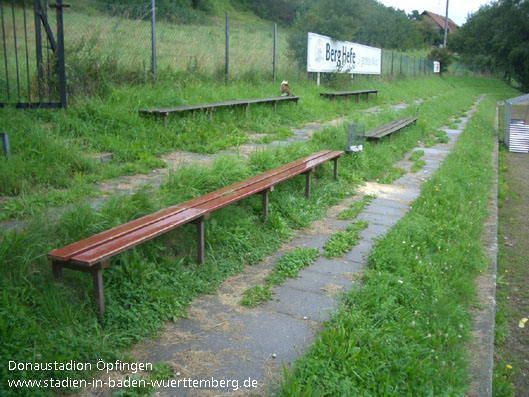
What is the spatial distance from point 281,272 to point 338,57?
16.0 m

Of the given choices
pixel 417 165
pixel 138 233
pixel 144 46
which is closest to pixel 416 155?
pixel 417 165

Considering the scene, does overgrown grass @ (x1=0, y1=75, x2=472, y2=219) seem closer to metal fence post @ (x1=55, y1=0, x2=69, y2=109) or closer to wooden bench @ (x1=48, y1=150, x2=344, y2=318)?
metal fence post @ (x1=55, y1=0, x2=69, y2=109)

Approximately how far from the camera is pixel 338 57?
18.7 m

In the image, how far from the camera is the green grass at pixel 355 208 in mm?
5598

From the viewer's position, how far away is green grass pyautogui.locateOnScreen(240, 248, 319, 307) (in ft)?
11.8

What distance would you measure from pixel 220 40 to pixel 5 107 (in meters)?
6.90

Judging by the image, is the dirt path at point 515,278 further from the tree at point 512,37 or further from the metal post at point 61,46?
the tree at point 512,37

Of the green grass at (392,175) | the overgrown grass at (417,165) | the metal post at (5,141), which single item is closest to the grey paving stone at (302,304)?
the metal post at (5,141)

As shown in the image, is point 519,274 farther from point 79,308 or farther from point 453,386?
point 79,308

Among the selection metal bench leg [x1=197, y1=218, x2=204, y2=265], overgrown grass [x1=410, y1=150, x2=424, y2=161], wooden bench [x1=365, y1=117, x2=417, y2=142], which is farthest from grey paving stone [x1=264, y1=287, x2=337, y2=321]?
overgrown grass [x1=410, y1=150, x2=424, y2=161]

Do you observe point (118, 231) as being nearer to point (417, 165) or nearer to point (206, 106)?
point (206, 106)

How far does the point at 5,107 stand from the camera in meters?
6.45

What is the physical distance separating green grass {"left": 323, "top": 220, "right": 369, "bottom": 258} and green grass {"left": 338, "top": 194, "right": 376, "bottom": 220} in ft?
1.10

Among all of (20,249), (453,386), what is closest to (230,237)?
(20,249)
